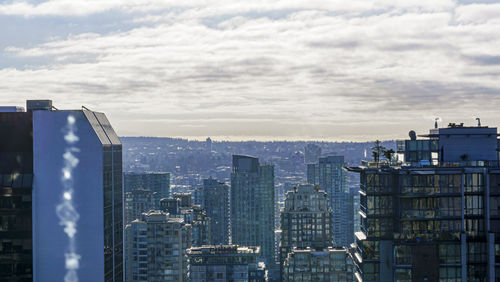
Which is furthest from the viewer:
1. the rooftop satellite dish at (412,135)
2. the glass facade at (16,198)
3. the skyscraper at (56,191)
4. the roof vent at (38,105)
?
the roof vent at (38,105)

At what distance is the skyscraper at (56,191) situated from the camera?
8419 cm

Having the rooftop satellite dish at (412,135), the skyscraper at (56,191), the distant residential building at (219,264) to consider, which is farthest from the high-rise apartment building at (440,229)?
the distant residential building at (219,264)

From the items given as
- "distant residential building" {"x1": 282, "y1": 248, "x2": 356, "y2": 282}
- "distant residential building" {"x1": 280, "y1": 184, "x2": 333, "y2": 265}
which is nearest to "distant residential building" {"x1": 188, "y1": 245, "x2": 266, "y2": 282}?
"distant residential building" {"x1": 282, "y1": 248, "x2": 356, "y2": 282}

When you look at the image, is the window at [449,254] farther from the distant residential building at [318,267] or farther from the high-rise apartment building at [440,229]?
the distant residential building at [318,267]

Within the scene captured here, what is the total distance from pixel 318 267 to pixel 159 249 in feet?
114

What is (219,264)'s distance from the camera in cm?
15288

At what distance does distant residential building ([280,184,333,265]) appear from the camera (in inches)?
7485

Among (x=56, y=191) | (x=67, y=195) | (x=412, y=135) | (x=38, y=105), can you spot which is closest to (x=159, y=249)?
(x=38, y=105)

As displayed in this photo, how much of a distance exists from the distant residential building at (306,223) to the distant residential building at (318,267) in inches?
1591

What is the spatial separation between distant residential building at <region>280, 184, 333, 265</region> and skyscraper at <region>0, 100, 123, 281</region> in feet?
358

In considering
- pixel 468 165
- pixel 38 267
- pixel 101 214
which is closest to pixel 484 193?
pixel 468 165

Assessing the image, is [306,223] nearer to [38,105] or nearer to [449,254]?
[38,105]

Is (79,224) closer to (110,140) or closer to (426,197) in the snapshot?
(110,140)

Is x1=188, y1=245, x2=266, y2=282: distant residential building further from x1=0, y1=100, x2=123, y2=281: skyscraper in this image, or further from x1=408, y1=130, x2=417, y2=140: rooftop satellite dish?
x1=408, y1=130, x2=417, y2=140: rooftop satellite dish
